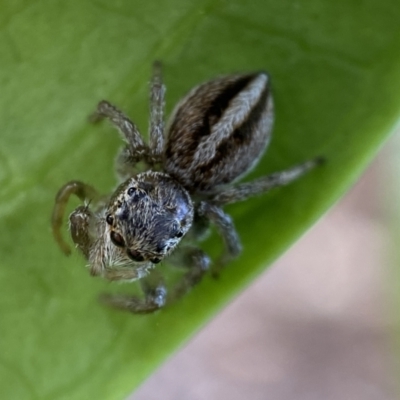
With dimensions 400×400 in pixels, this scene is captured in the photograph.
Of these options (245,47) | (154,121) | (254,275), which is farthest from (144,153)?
(254,275)

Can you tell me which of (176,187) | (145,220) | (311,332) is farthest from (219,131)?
(311,332)

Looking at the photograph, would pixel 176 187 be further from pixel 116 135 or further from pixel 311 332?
pixel 311 332

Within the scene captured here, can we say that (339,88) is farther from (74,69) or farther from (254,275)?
(74,69)

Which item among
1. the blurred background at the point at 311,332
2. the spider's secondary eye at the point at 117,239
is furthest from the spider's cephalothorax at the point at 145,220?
the blurred background at the point at 311,332

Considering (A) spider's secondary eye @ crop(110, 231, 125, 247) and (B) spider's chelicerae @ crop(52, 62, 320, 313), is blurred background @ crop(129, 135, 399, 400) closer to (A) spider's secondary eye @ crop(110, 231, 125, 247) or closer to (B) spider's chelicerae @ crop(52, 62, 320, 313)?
(B) spider's chelicerae @ crop(52, 62, 320, 313)

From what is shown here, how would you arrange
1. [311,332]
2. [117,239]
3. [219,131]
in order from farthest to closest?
[311,332], [219,131], [117,239]

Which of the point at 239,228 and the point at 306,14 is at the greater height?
the point at 306,14

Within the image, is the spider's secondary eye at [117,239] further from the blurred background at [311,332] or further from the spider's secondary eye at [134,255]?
the blurred background at [311,332]
